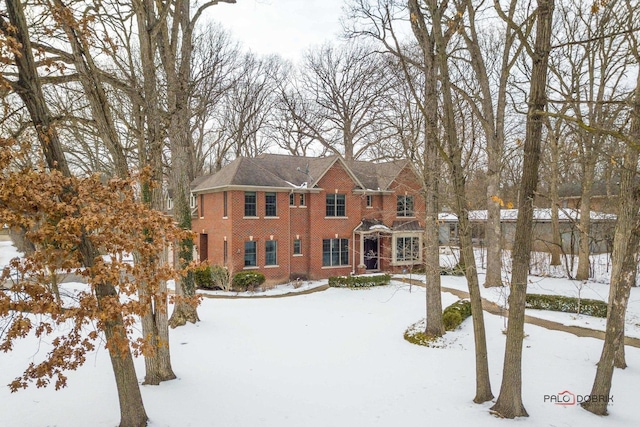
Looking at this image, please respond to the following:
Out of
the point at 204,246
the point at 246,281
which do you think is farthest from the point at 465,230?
the point at 204,246

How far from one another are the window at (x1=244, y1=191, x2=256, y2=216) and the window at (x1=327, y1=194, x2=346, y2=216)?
4.61 m

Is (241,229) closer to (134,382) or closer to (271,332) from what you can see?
(271,332)

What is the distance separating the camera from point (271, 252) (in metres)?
21.0

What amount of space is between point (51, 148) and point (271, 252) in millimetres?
15634

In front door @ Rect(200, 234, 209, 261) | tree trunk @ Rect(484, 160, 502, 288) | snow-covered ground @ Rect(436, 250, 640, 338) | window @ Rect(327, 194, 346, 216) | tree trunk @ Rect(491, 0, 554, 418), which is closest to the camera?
tree trunk @ Rect(491, 0, 554, 418)

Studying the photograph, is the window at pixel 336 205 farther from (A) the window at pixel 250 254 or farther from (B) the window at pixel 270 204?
(A) the window at pixel 250 254

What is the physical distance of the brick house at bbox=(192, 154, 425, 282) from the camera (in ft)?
67.1

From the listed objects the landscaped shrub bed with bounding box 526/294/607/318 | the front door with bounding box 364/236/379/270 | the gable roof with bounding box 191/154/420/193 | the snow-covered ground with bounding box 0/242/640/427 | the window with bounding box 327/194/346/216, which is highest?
the gable roof with bounding box 191/154/420/193

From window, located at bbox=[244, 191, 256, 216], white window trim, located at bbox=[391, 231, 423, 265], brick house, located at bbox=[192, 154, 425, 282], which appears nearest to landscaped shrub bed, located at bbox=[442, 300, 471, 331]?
brick house, located at bbox=[192, 154, 425, 282]

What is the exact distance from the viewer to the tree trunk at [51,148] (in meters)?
5.39

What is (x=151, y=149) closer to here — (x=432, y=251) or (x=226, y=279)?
(x=432, y=251)
